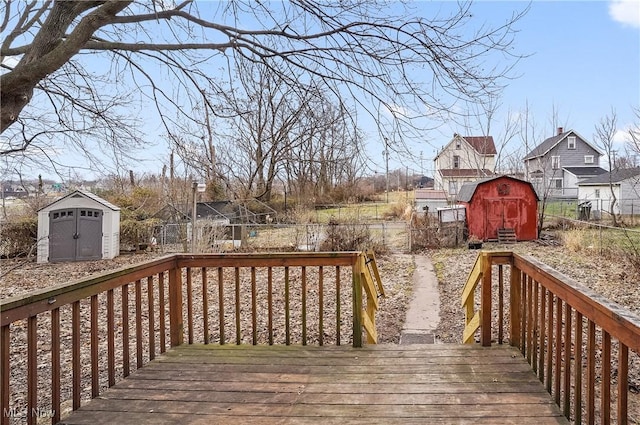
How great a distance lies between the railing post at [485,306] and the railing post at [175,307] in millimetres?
2464

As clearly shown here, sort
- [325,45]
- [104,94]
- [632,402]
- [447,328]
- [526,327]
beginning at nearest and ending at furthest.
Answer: [526,327] → [632,402] → [325,45] → [104,94] → [447,328]

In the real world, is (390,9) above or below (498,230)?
above

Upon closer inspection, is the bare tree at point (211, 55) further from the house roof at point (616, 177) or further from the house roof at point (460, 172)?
the house roof at point (616, 177)

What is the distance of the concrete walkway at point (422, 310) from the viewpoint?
18.1ft

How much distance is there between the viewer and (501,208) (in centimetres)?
1598

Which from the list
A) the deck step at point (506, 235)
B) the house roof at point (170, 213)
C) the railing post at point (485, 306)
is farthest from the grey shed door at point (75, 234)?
the deck step at point (506, 235)

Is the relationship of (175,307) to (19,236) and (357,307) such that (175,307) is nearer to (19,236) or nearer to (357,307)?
(357,307)

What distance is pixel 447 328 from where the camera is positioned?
589cm

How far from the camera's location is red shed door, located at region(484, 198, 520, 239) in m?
15.9

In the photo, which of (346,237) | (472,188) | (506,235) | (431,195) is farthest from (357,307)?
(431,195)

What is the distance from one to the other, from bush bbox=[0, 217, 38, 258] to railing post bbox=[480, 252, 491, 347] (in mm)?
13097

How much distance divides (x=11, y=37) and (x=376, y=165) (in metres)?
3.67

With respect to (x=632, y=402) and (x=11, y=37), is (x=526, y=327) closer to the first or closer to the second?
(x=632, y=402)

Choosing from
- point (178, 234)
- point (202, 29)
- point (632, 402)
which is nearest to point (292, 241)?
point (178, 234)
